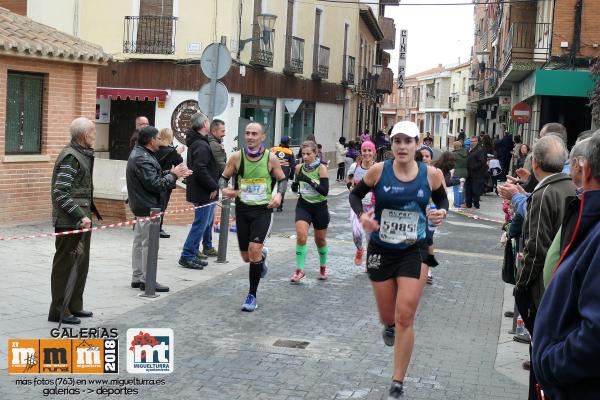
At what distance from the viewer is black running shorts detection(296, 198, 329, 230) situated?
33.9 feet

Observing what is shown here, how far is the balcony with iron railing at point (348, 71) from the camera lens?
1513 inches

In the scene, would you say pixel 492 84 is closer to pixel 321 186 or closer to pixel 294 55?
pixel 294 55

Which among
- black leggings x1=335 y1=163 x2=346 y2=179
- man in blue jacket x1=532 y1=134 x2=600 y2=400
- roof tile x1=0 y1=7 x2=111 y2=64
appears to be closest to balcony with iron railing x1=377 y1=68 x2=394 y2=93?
black leggings x1=335 y1=163 x2=346 y2=179

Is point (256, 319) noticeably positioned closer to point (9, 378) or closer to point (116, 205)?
point (9, 378)

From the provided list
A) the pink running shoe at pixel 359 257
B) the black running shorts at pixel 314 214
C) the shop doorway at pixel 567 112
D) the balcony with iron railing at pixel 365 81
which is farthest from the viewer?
the balcony with iron railing at pixel 365 81

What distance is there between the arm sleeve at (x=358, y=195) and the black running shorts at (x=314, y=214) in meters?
3.65

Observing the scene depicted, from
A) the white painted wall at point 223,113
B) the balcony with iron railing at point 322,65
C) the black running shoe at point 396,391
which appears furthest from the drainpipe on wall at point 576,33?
the black running shoe at point 396,391

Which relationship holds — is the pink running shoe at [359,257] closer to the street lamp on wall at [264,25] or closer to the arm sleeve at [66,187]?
the arm sleeve at [66,187]

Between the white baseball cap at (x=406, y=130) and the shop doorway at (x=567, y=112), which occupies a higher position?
the shop doorway at (x=567, y=112)

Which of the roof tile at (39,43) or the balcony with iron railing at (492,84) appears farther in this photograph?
the balcony with iron railing at (492,84)

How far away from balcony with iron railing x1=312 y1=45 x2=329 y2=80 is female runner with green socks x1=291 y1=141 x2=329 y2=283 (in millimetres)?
23228

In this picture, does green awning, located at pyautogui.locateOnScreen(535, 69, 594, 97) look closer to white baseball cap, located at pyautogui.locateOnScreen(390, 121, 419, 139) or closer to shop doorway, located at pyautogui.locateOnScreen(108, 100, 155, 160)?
shop doorway, located at pyautogui.locateOnScreen(108, 100, 155, 160)

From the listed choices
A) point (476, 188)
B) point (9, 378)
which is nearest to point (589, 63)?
point (476, 188)

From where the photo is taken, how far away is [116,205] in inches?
577
